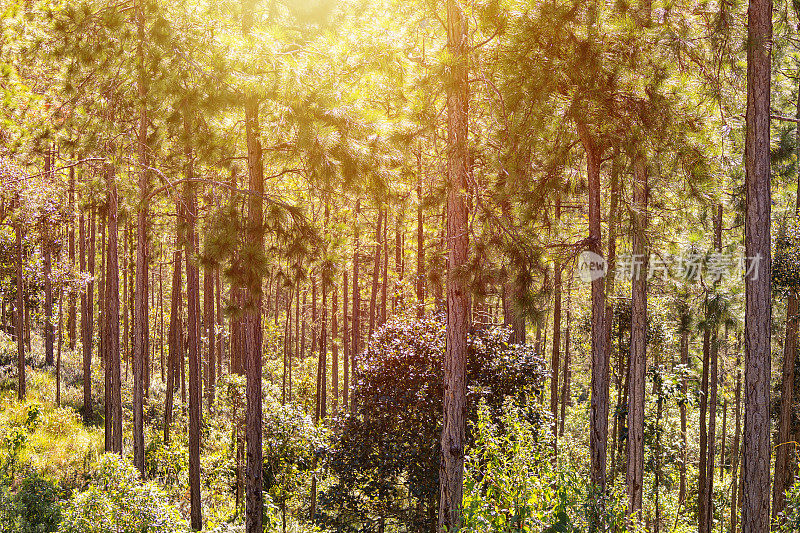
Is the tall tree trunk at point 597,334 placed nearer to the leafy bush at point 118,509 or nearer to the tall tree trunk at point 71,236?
the leafy bush at point 118,509

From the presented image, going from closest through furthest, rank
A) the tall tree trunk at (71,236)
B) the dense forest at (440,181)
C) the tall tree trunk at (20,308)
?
1. the dense forest at (440,181)
2. the tall tree trunk at (20,308)
3. the tall tree trunk at (71,236)

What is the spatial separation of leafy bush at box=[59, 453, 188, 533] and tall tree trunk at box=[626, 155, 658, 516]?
6808mm

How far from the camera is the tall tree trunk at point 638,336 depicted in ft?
30.5

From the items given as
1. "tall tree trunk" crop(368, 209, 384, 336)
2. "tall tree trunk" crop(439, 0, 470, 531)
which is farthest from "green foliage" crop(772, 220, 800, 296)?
"tall tree trunk" crop(368, 209, 384, 336)

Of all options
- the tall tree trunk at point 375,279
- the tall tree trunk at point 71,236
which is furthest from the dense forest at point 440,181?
the tall tree trunk at point 375,279

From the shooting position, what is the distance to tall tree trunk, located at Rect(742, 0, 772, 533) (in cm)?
771

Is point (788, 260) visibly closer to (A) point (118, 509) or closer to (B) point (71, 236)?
(A) point (118, 509)

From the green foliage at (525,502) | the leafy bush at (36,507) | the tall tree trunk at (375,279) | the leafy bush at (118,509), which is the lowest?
the leafy bush at (36,507)

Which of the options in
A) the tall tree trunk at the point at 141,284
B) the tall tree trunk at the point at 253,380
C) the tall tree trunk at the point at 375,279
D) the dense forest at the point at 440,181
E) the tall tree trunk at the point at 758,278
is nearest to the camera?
the tall tree trunk at the point at 758,278

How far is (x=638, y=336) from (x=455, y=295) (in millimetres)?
4090

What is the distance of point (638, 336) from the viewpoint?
10.4 m

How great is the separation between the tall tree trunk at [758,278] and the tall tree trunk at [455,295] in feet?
12.1

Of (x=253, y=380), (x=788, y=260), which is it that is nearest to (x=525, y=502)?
(x=253, y=380)

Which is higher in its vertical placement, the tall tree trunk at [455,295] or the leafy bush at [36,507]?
the tall tree trunk at [455,295]
